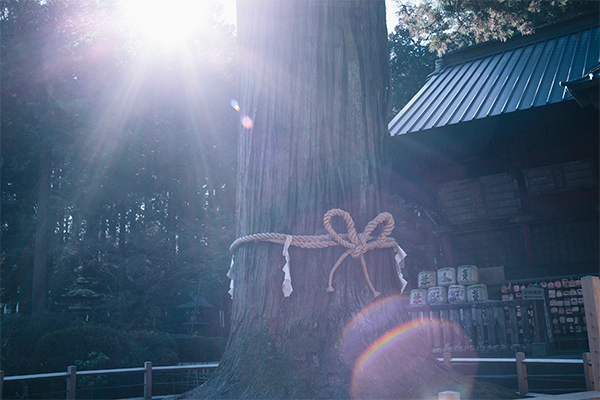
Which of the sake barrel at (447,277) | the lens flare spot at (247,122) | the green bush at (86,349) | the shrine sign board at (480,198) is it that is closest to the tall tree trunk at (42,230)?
the green bush at (86,349)

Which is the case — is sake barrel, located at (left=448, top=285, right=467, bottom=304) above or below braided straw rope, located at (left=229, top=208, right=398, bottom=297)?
below

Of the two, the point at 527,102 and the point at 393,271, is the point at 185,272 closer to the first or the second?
the point at 527,102

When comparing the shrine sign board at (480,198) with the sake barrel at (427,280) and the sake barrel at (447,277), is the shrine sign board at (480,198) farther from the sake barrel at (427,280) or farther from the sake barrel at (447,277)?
the sake barrel at (427,280)

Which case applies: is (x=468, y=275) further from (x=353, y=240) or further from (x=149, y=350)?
(x=149, y=350)

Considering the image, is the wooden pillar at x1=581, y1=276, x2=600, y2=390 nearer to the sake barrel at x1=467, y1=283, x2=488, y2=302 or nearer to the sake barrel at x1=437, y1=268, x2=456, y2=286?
the sake barrel at x1=467, y1=283, x2=488, y2=302

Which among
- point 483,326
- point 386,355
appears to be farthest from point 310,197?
point 483,326

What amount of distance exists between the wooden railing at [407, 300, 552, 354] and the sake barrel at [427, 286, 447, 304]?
219 cm

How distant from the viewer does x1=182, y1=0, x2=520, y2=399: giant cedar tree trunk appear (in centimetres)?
250

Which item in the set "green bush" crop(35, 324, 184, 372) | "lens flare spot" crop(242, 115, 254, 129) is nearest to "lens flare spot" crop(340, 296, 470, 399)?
"lens flare spot" crop(242, 115, 254, 129)

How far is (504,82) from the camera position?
9523mm

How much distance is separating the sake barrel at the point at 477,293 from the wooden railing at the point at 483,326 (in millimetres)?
1522

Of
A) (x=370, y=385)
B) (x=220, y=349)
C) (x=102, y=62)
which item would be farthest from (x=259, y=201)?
(x=102, y=62)

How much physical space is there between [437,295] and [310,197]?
26.6 ft

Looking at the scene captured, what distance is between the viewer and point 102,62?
20.4 meters
